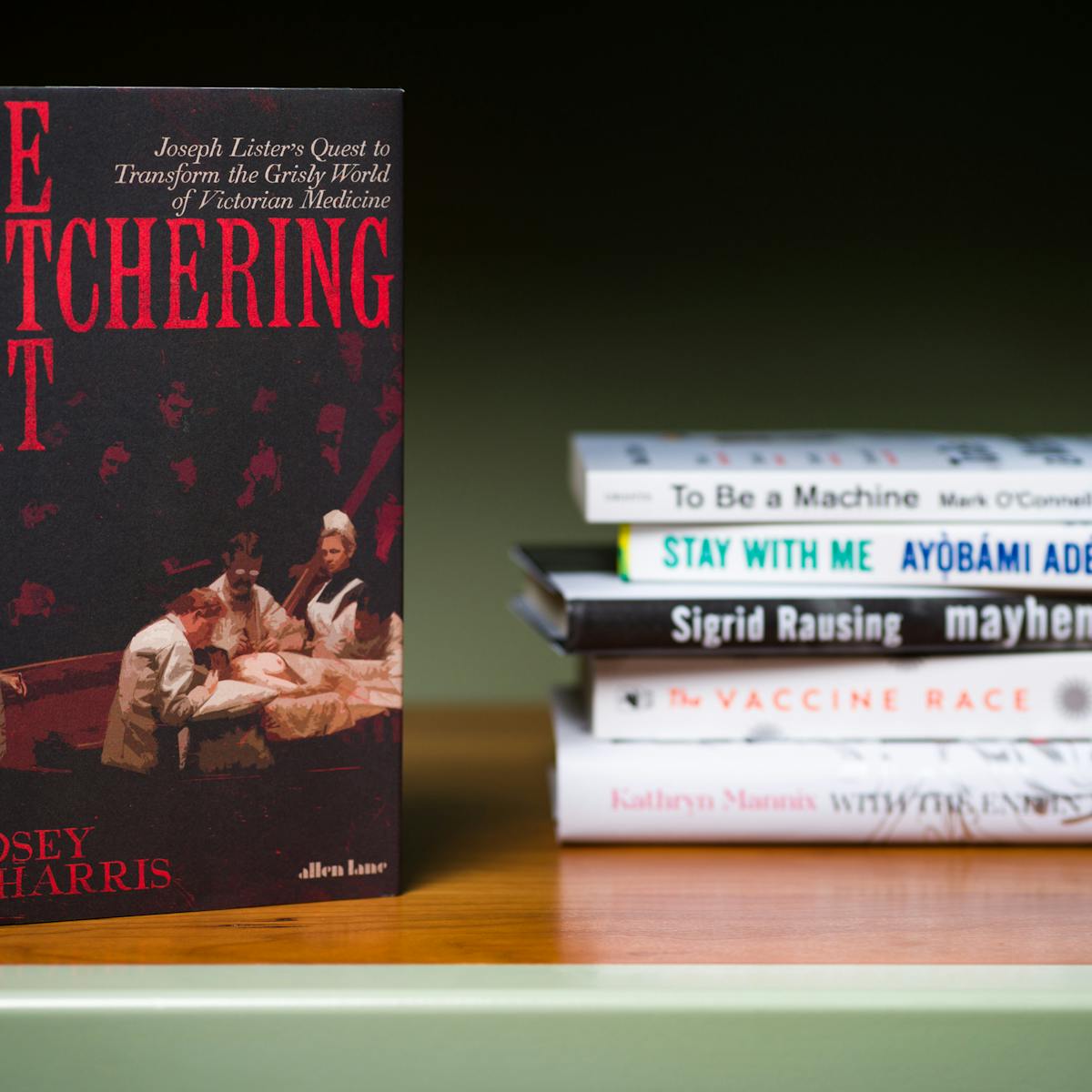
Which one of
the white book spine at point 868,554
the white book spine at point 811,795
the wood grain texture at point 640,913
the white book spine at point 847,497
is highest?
the white book spine at point 847,497

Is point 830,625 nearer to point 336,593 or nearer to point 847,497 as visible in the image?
point 847,497

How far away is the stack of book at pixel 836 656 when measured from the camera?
71 cm

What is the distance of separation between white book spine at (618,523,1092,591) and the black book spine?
0.05 ft

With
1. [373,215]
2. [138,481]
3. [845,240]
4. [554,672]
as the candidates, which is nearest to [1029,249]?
[845,240]

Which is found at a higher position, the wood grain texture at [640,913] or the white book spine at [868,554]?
the white book spine at [868,554]

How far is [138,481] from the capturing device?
0.59 metres

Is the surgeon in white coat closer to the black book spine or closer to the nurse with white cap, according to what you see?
the nurse with white cap

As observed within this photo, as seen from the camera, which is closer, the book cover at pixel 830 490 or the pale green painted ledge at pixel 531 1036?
the pale green painted ledge at pixel 531 1036

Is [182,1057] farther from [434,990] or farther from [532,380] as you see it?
[532,380]

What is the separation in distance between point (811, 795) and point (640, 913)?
5.4 inches

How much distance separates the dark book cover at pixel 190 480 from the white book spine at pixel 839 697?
0.18 meters

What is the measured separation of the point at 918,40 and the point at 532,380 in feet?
1.33

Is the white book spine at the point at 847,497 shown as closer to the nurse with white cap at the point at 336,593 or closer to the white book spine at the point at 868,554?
the white book spine at the point at 868,554

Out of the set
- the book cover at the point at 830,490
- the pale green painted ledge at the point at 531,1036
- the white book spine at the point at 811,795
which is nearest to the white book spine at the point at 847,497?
the book cover at the point at 830,490
